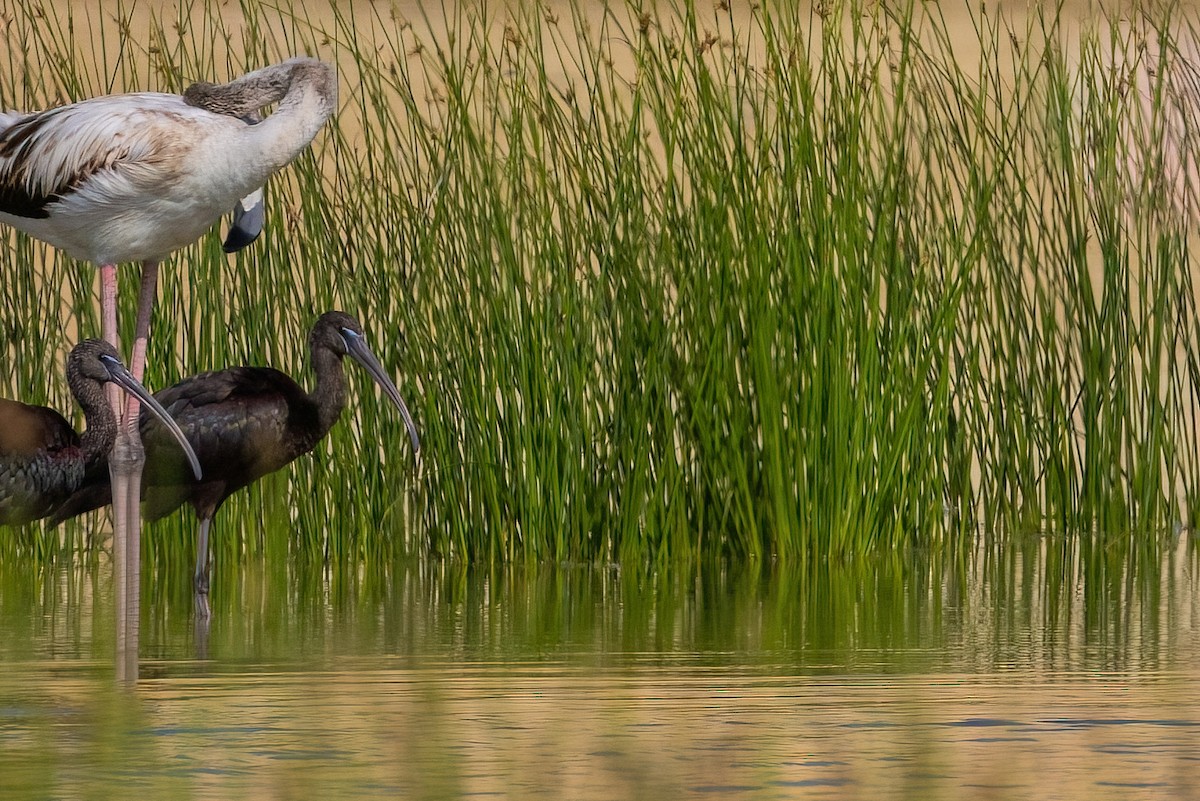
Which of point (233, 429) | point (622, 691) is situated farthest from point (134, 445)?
point (622, 691)

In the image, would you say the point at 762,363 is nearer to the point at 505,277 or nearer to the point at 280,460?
the point at 505,277

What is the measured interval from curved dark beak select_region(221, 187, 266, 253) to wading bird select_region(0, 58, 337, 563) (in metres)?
0.08

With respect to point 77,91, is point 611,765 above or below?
below

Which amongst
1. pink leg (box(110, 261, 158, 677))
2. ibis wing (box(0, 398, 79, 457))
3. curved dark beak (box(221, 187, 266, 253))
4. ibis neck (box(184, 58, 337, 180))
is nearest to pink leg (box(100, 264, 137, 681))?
pink leg (box(110, 261, 158, 677))

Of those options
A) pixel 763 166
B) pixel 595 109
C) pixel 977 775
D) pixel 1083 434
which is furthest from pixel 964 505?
pixel 977 775

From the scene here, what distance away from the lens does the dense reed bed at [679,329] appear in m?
4.70

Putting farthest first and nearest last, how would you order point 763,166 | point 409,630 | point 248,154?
point 763,166, point 248,154, point 409,630

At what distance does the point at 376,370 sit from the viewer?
4.70 meters

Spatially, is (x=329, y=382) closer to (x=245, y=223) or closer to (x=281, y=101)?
(x=245, y=223)

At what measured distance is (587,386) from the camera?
16.0 feet

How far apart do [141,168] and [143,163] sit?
0.04ft

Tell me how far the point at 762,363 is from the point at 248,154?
1251mm

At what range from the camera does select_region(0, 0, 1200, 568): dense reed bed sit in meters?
4.70

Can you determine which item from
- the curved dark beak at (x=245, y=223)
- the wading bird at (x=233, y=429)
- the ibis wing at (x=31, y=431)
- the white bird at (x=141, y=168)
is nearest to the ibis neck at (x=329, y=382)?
the wading bird at (x=233, y=429)
